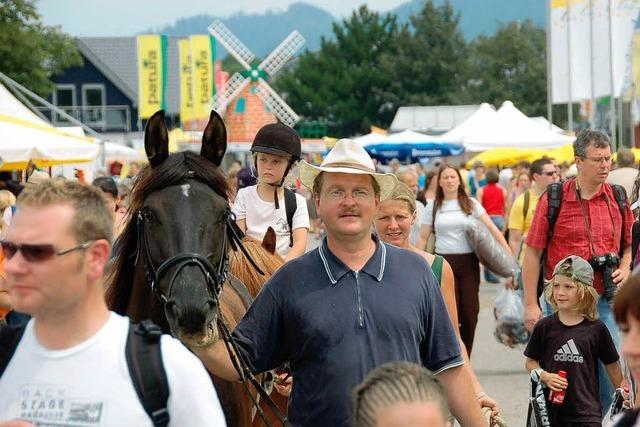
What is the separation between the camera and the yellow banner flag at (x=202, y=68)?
55.5 meters

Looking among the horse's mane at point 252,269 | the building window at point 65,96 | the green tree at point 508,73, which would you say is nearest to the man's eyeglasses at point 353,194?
the horse's mane at point 252,269

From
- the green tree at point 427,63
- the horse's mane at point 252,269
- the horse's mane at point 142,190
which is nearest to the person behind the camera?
the horse's mane at point 142,190

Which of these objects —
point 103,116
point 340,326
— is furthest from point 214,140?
point 103,116

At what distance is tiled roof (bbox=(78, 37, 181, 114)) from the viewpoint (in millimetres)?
88500

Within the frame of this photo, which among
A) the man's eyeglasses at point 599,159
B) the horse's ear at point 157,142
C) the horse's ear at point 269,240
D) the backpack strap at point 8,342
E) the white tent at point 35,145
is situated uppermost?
the white tent at point 35,145

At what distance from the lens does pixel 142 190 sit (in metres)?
5.89

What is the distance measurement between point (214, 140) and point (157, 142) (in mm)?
292

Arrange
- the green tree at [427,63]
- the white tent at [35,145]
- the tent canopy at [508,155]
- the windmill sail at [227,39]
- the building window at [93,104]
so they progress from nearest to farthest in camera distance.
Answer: the white tent at [35,145], the tent canopy at [508,155], the windmill sail at [227,39], the building window at [93,104], the green tree at [427,63]

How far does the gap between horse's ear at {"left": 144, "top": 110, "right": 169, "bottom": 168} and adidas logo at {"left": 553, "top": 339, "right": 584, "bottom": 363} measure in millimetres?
3197

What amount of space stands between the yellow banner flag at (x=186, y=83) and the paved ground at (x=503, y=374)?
1556 inches

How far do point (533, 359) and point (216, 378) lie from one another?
321cm

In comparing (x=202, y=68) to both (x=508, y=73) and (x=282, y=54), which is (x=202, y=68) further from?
(x=508, y=73)

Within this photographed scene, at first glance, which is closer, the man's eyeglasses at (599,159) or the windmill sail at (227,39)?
the man's eyeglasses at (599,159)

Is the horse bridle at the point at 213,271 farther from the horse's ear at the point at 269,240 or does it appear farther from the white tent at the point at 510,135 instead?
the white tent at the point at 510,135
